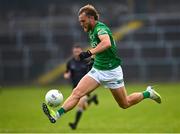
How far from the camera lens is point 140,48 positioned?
1335 inches

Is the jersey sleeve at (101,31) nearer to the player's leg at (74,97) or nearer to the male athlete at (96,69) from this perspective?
the male athlete at (96,69)

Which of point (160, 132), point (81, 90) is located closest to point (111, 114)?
point (160, 132)

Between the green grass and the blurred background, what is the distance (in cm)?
496

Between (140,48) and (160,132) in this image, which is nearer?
(160,132)

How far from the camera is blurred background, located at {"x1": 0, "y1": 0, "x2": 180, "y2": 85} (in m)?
33.5

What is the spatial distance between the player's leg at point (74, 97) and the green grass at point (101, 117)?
10.7 ft

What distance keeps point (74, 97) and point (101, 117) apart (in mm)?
7490

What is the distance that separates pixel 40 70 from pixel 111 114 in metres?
13.4

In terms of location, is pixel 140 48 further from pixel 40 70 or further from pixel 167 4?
pixel 40 70

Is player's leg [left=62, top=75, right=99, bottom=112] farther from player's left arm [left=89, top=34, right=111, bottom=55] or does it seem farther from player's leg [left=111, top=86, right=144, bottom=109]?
player's left arm [left=89, top=34, right=111, bottom=55]

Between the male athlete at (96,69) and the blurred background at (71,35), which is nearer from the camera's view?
the male athlete at (96,69)

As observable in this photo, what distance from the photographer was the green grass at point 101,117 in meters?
16.5

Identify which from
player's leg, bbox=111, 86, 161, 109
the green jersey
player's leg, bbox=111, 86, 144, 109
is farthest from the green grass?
the green jersey

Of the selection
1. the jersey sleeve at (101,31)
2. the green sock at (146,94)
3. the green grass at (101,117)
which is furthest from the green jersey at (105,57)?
the green grass at (101,117)
